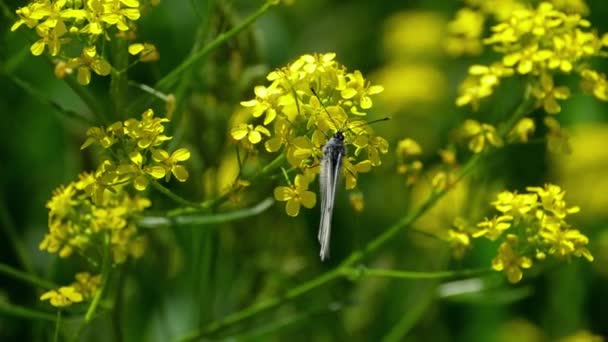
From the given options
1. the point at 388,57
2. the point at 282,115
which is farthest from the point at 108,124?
the point at 388,57

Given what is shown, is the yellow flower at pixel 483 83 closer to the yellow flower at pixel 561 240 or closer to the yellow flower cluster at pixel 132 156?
the yellow flower at pixel 561 240

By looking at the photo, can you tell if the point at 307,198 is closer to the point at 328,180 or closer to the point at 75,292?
the point at 328,180

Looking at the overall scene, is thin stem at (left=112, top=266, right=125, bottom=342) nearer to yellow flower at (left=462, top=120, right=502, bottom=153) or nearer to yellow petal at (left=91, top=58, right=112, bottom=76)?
yellow petal at (left=91, top=58, right=112, bottom=76)

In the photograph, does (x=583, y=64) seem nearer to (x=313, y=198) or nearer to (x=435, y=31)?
(x=313, y=198)

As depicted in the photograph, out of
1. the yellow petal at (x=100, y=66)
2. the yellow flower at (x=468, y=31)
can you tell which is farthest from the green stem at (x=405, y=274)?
the yellow flower at (x=468, y=31)

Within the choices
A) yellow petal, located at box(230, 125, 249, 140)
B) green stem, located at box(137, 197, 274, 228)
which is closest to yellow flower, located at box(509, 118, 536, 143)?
green stem, located at box(137, 197, 274, 228)

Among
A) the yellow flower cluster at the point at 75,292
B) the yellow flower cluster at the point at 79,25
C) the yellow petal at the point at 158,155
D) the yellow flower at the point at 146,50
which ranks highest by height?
the yellow flower cluster at the point at 79,25
